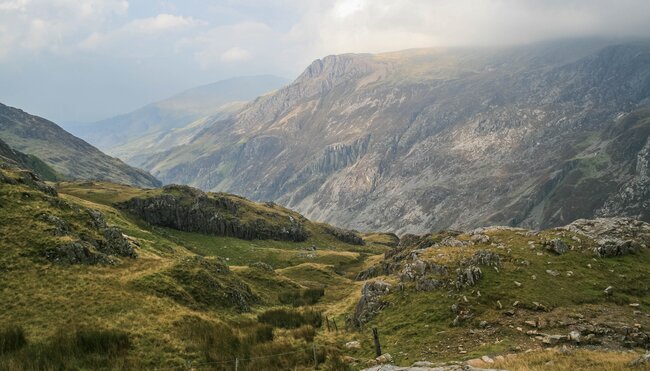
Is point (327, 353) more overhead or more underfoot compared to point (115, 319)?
more underfoot

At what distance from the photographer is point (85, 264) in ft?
126

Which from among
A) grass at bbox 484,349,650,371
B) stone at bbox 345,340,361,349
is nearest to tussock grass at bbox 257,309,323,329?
stone at bbox 345,340,361,349

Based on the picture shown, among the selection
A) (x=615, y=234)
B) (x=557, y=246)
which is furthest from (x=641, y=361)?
(x=615, y=234)

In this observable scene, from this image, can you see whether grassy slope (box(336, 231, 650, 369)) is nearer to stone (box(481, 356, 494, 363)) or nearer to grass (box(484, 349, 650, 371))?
stone (box(481, 356, 494, 363))

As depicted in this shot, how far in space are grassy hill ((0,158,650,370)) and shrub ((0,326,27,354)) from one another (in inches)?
2.8

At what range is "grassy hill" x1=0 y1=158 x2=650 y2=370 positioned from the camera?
83.6 ft

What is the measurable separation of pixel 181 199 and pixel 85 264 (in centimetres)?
8317

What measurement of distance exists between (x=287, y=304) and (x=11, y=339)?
1197 inches

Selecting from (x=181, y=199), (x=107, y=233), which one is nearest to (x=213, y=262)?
(x=107, y=233)

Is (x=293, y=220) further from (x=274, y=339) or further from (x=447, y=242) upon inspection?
(x=274, y=339)

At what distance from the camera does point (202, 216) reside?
118 m

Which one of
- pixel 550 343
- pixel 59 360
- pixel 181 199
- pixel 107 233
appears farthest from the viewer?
pixel 181 199

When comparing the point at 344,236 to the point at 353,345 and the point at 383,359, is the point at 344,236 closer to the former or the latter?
the point at 353,345

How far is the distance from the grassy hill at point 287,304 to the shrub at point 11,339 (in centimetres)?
7
